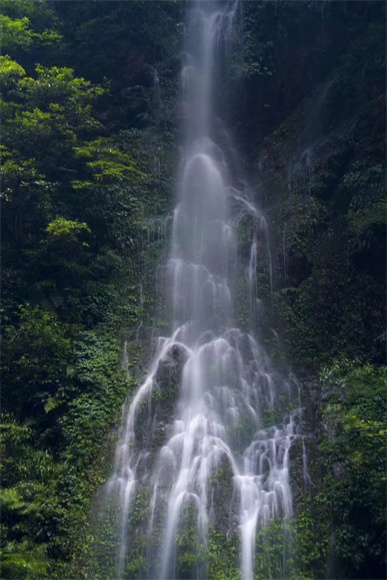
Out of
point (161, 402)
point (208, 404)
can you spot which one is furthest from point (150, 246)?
point (208, 404)

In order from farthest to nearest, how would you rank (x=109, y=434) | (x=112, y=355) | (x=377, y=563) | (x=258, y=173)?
(x=258, y=173), (x=112, y=355), (x=109, y=434), (x=377, y=563)

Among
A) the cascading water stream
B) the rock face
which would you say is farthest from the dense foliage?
the rock face

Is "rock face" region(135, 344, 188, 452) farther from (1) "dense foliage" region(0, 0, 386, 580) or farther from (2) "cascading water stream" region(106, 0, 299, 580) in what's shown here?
(1) "dense foliage" region(0, 0, 386, 580)

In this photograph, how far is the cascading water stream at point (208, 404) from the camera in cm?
941

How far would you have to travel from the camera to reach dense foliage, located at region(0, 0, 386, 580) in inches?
358

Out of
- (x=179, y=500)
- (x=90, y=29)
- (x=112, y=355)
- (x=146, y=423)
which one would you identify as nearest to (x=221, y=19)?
(x=90, y=29)

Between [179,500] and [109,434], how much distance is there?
89.5 inches

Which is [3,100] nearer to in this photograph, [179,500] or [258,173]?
[258,173]

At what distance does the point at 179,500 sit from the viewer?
9.56 meters

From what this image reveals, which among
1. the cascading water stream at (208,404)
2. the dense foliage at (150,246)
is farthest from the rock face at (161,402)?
the dense foliage at (150,246)

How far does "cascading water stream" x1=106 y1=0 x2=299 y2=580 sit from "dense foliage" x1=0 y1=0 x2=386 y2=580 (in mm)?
343

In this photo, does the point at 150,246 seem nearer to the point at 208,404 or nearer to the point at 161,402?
the point at 161,402

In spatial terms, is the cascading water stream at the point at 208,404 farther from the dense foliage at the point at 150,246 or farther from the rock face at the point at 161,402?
the dense foliage at the point at 150,246

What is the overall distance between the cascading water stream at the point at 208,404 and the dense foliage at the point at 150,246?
343 millimetres
